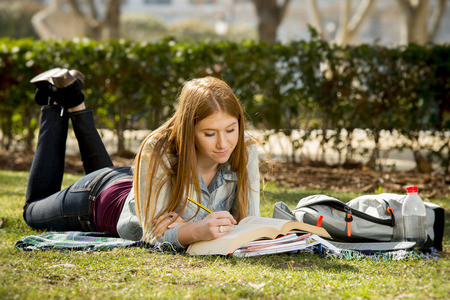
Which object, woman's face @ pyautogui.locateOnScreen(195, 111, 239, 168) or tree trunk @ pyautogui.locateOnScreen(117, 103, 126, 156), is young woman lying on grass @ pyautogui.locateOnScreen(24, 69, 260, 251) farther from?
tree trunk @ pyautogui.locateOnScreen(117, 103, 126, 156)

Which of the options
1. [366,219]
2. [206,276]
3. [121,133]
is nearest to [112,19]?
[121,133]

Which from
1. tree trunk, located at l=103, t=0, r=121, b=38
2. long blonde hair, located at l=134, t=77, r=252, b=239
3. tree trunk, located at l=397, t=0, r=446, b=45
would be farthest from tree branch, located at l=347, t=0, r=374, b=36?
long blonde hair, located at l=134, t=77, r=252, b=239

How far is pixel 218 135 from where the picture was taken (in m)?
3.36

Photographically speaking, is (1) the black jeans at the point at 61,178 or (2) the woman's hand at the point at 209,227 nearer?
(2) the woman's hand at the point at 209,227

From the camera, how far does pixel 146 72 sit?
758 cm

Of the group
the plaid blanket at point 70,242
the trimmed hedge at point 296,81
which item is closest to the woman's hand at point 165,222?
the plaid blanket at point 70,242

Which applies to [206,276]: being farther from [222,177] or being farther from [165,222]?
[222,177]

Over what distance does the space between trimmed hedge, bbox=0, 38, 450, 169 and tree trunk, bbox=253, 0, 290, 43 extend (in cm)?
707

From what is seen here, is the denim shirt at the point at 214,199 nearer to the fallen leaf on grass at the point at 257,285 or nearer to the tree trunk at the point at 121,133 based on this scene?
the fallen leaf on grass at the point at 257,285

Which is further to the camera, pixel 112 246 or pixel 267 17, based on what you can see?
pixel 267 17

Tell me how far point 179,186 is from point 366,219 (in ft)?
3.98

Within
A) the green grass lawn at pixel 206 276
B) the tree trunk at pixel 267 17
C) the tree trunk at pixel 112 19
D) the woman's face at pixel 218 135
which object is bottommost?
the green grass lawn at pixel 206 276

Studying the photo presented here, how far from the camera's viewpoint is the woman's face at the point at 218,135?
333 cm

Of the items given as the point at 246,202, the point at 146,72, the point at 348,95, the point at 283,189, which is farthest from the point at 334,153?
the point at 246,202
